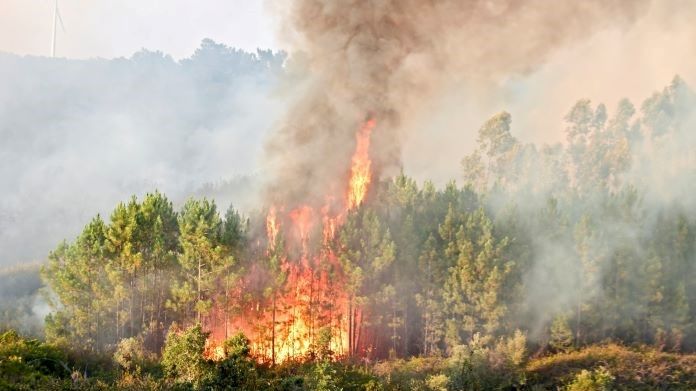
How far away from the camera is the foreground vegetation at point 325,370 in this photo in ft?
79.7

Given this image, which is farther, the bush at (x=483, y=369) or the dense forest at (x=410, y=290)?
the dense forest at (x=410, y=290)

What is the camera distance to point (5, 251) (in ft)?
308

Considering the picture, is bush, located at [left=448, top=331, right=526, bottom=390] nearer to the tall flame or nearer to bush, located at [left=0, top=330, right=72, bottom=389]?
the tall flame

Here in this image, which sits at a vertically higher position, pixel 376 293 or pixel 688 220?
pixel 688 220

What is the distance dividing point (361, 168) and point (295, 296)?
1208cm

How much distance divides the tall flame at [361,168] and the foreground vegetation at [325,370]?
1320cm

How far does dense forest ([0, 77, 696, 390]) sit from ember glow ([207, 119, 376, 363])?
177 mm

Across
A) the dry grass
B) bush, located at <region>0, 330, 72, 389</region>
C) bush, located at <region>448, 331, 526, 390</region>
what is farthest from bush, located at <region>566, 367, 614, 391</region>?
bush, located at <region>0, 330, 72, 389</region>

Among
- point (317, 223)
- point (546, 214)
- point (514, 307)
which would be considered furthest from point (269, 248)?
point (546, 214)

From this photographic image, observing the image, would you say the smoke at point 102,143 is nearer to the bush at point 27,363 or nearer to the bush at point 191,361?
the bush at point 27,363

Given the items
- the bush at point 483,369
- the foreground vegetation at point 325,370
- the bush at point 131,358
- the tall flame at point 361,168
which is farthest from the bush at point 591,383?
the bush at point 131,358

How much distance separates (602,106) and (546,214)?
45781 mm

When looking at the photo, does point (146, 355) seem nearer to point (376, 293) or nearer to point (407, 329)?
point (376, 293)

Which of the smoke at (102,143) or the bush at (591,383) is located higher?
the smoke at (102,143)
